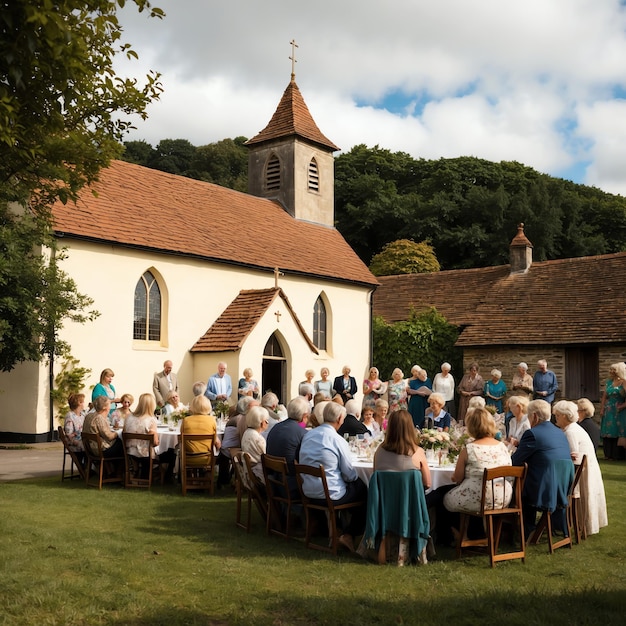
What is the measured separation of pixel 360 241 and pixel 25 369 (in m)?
35.4

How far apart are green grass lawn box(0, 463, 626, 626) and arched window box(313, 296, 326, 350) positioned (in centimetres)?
1630

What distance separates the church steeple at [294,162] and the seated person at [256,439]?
20105 mm

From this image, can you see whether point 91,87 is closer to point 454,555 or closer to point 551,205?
point 454,555

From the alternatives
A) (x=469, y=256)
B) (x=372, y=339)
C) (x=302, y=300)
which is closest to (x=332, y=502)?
(x=302, y=300)

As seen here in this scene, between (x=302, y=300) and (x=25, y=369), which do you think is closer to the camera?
(x=25, y=369)

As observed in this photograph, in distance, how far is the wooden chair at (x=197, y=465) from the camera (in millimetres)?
10484

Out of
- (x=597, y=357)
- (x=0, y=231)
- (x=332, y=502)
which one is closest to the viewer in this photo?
(x=332, y=502)

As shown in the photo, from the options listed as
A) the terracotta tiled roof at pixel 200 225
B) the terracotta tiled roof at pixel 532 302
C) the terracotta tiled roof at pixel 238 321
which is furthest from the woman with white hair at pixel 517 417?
the terracotta tiled roof at pixel 532 302

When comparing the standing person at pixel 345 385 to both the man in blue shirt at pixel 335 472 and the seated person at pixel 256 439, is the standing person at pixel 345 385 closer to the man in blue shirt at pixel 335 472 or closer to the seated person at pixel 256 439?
the seated person at pixel 256 439

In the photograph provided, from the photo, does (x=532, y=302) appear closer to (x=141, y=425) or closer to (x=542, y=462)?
(x=141, y=425)

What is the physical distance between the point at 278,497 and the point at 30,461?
796cm

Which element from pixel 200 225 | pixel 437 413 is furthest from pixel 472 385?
pixel 200 225

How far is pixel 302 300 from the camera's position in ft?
79.2

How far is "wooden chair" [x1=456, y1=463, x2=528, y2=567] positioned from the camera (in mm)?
6738
